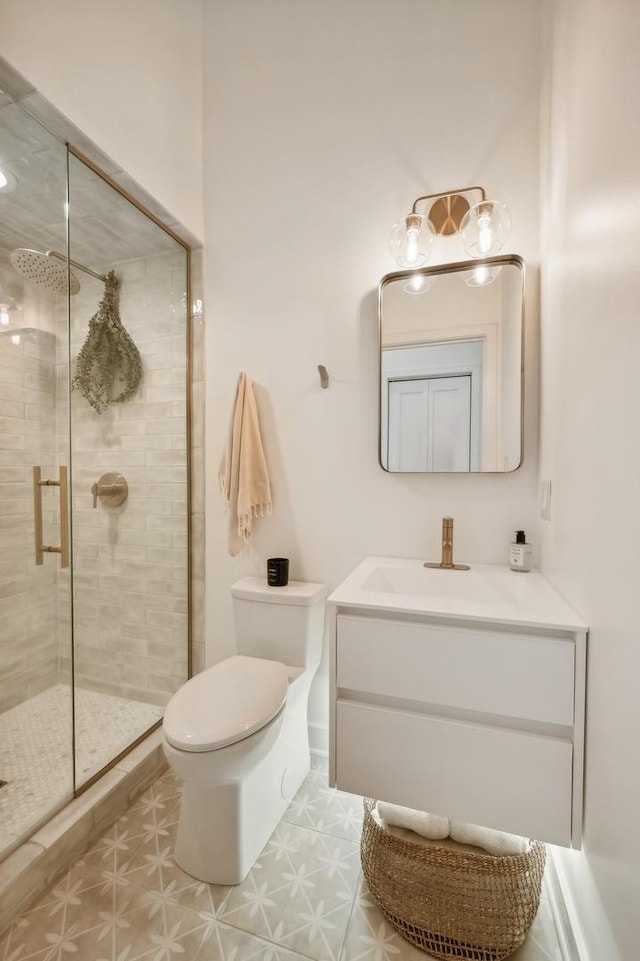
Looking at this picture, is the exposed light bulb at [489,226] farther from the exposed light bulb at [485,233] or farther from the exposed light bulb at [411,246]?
the exposed light bulb at [411,246]

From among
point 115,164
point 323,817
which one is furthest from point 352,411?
point 323,817

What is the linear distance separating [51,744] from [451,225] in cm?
241

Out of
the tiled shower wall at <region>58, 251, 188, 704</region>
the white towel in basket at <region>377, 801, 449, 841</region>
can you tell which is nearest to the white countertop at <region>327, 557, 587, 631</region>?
the white towel in basket at <region>377, 801, 449, 841</region>

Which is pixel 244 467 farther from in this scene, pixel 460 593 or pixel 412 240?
pixel 412 240

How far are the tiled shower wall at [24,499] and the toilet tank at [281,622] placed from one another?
83 centimetres

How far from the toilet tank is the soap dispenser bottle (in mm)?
694

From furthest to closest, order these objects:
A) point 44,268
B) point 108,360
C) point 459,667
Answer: point 108,360
point 44,268
point 459,667

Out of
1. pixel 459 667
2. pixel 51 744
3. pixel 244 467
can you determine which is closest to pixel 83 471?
pixel 244 467

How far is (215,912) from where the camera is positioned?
3.68 ft

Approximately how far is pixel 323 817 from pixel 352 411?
1.43 metres

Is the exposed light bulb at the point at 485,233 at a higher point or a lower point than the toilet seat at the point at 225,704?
higher

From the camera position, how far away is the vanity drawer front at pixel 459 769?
92cm

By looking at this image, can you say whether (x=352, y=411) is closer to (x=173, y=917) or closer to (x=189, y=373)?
(x=189, y=373)

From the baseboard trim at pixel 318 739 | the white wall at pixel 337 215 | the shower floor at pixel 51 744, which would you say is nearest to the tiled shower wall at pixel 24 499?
the shower floor at pixel 51 744
